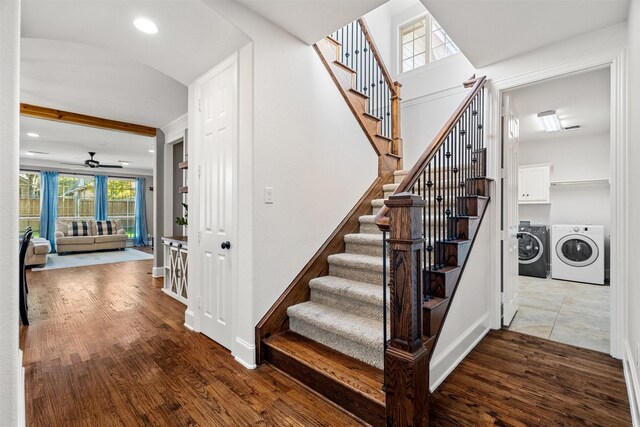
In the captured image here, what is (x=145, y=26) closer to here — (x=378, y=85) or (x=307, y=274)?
(x=307, y=274)

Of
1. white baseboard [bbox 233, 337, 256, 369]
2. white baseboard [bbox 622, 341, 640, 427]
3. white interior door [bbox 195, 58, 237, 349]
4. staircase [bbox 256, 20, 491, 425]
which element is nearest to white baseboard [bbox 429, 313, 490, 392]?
staircase [bbox 256, 20, 491, 425]

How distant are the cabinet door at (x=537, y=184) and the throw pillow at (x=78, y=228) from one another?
10.7 metres

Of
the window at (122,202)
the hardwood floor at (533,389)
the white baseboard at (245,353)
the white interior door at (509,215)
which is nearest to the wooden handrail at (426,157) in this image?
the white interior door at (509,215)

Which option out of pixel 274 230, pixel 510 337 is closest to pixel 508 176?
pixel 510 337

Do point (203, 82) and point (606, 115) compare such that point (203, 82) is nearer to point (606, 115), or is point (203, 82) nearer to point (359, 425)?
point (359, 425)

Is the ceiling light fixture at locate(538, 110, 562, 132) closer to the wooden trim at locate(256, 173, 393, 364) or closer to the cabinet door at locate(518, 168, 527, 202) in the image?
the cabinet door at locate(518, 168, 527, 202)

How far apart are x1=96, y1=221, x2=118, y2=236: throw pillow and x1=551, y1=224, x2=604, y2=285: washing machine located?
10693mm

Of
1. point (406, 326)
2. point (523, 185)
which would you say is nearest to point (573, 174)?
point (523, 185)

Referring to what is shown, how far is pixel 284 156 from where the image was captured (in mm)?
2375

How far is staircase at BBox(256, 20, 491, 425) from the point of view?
1.48 m

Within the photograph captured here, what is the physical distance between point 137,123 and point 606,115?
702cm

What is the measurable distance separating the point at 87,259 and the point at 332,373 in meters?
7.56

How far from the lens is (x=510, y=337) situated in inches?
106

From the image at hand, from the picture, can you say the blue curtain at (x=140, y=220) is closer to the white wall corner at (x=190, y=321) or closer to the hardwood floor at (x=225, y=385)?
the hardwood floor at (x=225, y=385)
